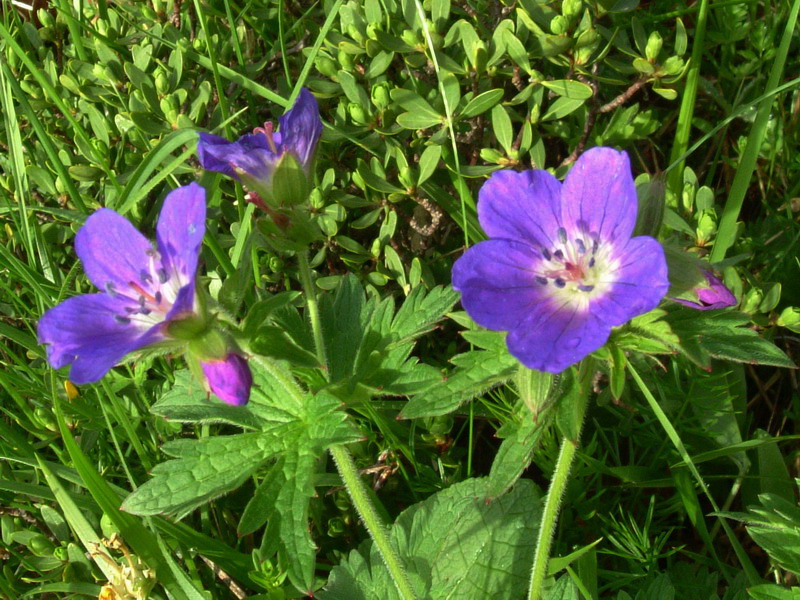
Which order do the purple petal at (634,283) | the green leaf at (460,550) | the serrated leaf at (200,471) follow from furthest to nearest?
the green leaf at (460,550) < the serrated leaf at (200,471) < the purple petal at (634,283)

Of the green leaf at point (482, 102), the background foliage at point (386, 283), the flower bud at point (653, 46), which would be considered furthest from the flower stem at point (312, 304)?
the flower bud at point (653, 46)

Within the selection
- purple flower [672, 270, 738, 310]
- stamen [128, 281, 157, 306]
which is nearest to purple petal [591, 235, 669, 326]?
purple flower [672, 270, 738, 310]

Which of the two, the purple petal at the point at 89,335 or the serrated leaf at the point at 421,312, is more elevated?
the purple petal at the point at 89,335

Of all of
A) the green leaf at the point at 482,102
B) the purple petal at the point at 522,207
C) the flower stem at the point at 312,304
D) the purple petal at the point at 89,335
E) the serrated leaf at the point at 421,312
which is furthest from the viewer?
the green leaf at the point at 482,102

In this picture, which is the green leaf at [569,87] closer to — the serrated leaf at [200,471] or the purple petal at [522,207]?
the purple petal at [522,207]

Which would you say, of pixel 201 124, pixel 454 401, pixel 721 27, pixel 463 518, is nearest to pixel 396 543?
pixel 463 518

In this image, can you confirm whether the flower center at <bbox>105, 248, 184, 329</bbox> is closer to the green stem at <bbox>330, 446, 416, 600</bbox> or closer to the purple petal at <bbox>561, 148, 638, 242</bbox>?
the green stem at <bbox>330, 446, 416, 600</bbox>
